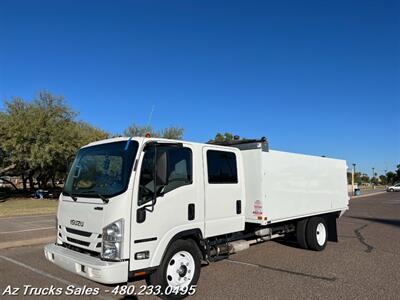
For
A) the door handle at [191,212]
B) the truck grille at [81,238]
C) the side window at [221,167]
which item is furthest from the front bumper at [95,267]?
the side window at [221,167]

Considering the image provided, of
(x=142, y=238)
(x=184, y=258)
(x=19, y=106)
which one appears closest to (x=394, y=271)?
(x=184, y=258)

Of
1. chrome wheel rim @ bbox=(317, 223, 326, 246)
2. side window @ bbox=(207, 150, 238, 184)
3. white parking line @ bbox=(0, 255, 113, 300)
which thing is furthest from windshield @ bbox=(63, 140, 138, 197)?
chrome wheel rim @ bbox=(317, 223, 326, 246)

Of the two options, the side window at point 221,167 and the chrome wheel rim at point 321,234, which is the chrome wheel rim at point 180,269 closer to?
the side window at point 221,167

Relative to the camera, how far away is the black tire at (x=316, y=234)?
31.0ft

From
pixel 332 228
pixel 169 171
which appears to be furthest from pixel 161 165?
pixel 332 228

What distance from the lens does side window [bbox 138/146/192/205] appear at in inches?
211

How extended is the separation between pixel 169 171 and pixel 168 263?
→ 1.32 m

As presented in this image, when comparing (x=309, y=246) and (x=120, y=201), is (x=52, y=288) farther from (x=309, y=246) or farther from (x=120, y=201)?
(x=309, y=246)

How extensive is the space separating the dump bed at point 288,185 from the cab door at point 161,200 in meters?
1.78

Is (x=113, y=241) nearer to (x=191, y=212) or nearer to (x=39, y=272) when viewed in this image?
(x=191, y=212)

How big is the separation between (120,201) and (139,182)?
38cm

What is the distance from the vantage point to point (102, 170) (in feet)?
18.7

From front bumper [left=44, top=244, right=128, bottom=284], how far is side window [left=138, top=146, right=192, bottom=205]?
880 millimetres

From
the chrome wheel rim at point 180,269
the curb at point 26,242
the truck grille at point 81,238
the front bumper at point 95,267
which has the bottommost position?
the curb at point 26,242
